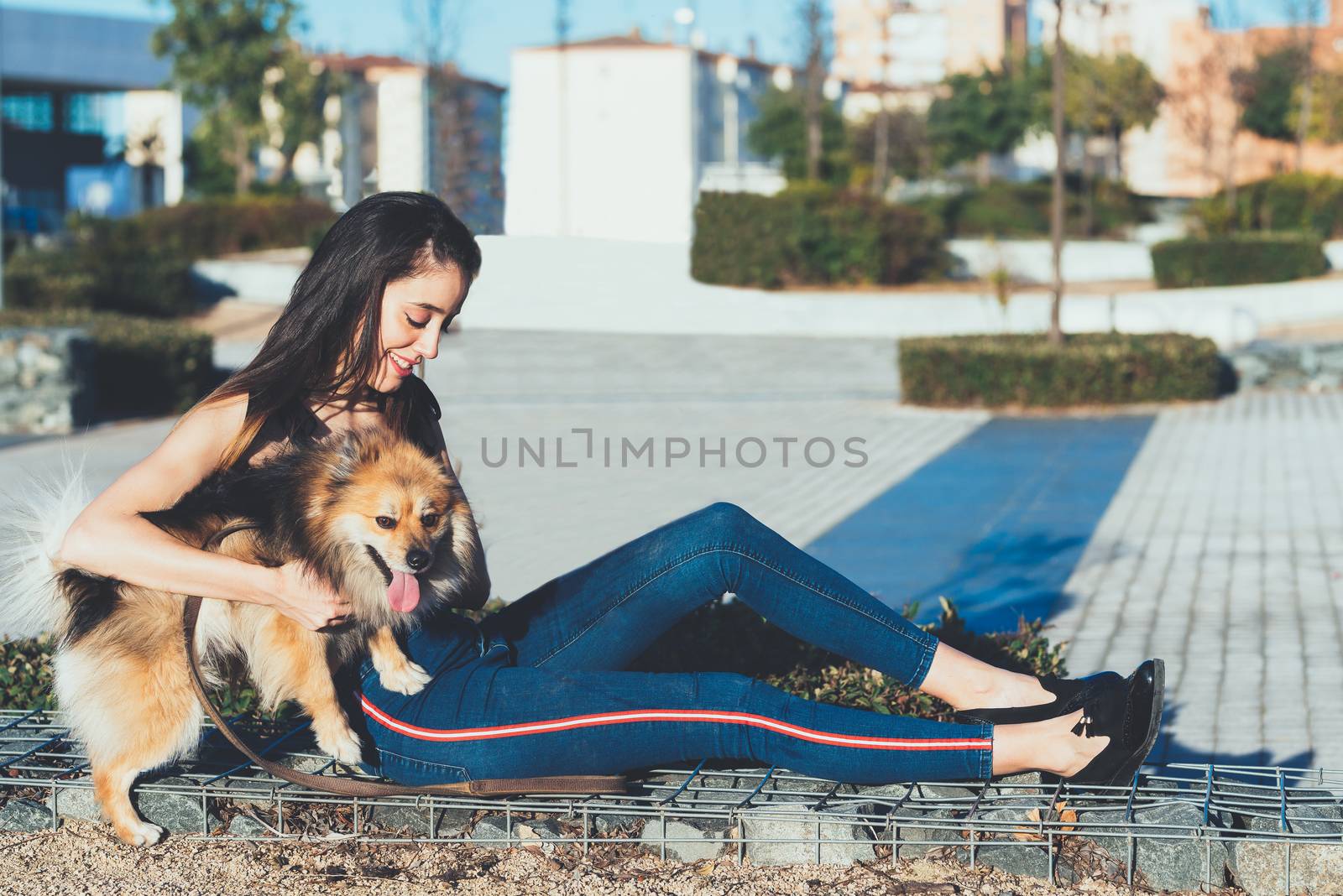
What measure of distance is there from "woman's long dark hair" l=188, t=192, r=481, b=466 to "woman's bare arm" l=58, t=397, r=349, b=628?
0.33ft

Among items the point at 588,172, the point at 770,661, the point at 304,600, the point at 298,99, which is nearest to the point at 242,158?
the point at 298,99

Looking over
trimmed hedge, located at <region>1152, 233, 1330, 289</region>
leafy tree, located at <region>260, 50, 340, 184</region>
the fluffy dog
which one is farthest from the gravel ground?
leafy tree, located at <region>260, 50, 340, 184</region>

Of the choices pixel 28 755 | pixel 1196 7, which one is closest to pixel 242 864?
pixel 28 755

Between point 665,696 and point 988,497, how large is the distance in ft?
21.2

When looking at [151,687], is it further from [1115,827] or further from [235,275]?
[235,275]

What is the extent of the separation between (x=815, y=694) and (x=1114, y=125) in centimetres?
4127

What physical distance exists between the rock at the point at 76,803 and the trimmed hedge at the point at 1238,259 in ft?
80.5

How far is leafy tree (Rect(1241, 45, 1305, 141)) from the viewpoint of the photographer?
4231 cm

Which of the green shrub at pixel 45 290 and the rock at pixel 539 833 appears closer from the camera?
the rock at pixel 539 833

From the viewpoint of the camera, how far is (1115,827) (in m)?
2.99

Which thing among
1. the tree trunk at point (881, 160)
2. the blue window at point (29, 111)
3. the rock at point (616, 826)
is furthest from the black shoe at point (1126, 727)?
the blue window at point (29, 111)

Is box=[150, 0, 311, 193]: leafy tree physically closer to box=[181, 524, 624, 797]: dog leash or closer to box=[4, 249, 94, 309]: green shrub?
box=[4, 249, 94, 309]: green shrub

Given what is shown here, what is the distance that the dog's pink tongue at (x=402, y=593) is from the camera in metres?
3.15

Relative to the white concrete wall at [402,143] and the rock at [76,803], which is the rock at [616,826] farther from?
the white concrete wall at [402,143]
